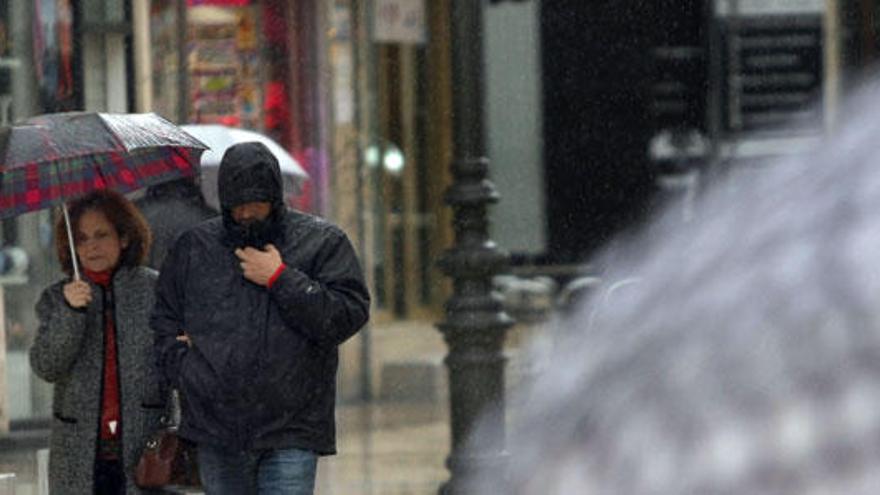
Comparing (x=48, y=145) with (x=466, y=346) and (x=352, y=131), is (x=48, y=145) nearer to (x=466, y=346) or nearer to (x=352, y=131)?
(x=466, y=346)

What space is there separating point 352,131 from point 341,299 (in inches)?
425

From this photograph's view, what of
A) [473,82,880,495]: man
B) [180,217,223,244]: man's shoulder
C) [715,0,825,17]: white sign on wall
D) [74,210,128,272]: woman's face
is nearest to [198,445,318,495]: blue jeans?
[180,217,223,244]: man's shoulder

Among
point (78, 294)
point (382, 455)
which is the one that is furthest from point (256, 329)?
point (382, 455)

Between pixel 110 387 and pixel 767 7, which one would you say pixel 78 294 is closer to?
pixel 110 387

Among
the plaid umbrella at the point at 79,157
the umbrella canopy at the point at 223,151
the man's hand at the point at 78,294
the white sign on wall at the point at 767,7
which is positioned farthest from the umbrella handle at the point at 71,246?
the white sign on wall at the point at 767,7

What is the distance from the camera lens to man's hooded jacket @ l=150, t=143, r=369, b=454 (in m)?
6.05

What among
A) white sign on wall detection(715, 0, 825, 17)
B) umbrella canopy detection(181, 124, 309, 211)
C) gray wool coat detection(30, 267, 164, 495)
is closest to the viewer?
gray wool coat detection(30, 267, 164, 495)

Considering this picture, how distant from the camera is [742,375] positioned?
54 centimetres

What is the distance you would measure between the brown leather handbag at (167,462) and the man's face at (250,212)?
0.66 m

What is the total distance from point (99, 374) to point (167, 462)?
0.44 meters

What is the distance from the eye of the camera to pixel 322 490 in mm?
11586

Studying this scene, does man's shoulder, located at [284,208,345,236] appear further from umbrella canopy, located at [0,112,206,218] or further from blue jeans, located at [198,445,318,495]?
umbrella canopy, located at [0,112,206,218]

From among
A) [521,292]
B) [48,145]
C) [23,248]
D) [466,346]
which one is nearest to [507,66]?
[521,292]

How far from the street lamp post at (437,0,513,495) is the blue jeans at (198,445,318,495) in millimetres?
3027
